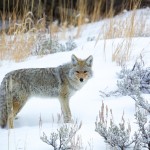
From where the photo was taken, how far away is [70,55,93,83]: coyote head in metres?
6.18

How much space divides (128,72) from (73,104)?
0.99 meters

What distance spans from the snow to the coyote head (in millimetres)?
312

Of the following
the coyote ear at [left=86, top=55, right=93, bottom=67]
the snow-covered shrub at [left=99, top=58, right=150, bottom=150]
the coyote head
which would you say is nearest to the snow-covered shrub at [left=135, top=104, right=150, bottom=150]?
the snow-covered shrub at [left=99, top=58, right=150, bottom=150]

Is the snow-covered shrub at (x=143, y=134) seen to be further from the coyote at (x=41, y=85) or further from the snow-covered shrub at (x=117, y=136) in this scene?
the coyote at (x=41, y=85)

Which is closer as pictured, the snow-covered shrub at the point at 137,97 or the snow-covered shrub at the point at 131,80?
the snow-covered shrub at the point at 137,97

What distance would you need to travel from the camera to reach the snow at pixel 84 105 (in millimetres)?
4977

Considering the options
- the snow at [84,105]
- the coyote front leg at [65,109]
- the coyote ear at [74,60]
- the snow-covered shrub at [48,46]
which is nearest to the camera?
the snow at [84,105]

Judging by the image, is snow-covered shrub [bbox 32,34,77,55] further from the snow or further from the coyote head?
the coyote head

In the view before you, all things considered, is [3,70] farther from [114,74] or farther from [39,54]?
[114,74]

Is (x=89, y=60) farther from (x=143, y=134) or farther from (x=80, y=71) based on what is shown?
(x=143, y=134)

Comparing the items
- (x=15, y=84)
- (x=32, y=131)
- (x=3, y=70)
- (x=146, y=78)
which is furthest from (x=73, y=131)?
(x=3, y=70)

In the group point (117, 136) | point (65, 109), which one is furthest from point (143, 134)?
point (65, 109)

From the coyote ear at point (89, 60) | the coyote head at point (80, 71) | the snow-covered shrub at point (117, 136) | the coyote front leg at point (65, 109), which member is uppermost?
the coyote ear at point (89, 60)

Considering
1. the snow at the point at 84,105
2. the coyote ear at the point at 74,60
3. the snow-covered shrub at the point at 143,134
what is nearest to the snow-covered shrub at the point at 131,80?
the snow at the point at 84,105
